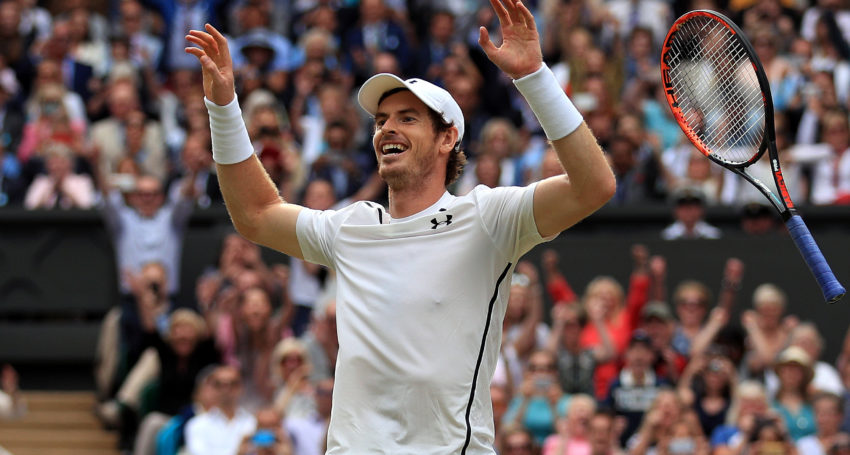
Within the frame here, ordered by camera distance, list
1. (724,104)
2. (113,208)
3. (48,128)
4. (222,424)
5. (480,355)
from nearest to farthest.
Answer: (480,355)
(724,104)
(222,424)
(113,208)
(48,128)

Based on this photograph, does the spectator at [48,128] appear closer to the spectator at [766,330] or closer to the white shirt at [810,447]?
the spectator at [766,330]

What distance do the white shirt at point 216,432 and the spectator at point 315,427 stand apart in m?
0.29

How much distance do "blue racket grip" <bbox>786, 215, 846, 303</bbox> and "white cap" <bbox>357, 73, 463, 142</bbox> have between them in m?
1.14

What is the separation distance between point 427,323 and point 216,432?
231 inches

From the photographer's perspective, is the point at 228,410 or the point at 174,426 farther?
the point at 174,426

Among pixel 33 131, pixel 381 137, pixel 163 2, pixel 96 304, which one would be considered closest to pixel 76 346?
pixel 96 304

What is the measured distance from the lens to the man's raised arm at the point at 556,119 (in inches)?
177

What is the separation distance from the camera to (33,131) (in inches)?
525

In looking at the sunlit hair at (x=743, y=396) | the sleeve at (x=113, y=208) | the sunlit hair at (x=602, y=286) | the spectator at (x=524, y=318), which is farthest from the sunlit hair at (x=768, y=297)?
the sleeve at (x=113, y=208)

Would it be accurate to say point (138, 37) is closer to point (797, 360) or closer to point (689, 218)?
point (689, 218)

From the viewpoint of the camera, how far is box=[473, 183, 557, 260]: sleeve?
15.3 ft

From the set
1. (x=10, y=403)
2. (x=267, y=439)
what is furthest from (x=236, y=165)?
(x=10, y=403)

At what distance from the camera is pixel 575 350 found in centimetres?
1058

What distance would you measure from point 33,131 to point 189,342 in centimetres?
341
